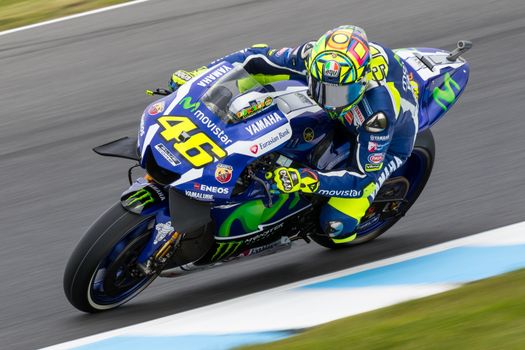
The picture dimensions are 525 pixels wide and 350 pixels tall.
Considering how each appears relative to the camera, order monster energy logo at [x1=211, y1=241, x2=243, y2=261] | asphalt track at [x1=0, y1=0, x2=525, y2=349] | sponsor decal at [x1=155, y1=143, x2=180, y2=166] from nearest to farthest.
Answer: sponsor decal at [x1=155, y1=143, x2=180, y2=166] < monster energy logo at [x1=211, y1=241, x2=243, y2=261] < asphalt track at [x1=0, y1=0, x2=525, y2=349]

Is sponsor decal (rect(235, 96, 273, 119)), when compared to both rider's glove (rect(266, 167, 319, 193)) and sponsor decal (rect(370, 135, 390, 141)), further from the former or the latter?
sponsor decal (rect(370, 135, 390, 141))

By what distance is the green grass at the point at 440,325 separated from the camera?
4.18m

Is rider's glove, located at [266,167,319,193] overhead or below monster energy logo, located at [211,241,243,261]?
overhead

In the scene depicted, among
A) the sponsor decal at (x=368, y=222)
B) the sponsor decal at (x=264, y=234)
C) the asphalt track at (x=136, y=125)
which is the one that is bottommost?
the asphalt track at (x=136, y=125)

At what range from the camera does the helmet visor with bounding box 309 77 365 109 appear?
4992 millimetres

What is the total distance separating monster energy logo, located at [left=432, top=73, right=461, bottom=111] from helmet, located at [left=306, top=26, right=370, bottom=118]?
1070 millimetres

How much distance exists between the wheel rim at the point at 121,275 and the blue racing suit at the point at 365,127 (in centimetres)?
104

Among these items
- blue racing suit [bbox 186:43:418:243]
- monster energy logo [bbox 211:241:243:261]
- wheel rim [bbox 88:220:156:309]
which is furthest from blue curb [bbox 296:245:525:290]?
wheel rim [bbox 88:220:156:309]

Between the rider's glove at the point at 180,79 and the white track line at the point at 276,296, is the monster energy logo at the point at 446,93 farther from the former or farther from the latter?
the rider's glove at the point at 180,79

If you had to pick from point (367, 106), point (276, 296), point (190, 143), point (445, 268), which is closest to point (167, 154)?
point (190, 143)

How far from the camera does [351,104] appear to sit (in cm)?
507

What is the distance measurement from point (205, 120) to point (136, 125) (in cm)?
324

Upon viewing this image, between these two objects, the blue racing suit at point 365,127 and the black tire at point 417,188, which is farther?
the black tire at point 417,188

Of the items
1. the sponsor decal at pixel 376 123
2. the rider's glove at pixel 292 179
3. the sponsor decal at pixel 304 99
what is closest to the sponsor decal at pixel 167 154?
the rider's glove at pixel 292 179
